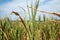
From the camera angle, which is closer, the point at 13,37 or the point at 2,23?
the point at 13,37

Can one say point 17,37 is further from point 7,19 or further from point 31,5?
point 31,5

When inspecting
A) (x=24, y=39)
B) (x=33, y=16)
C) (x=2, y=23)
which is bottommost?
(x=24, y=39)

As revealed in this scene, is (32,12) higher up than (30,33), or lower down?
higher up

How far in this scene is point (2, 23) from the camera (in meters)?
2.40

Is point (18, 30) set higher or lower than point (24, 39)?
higher

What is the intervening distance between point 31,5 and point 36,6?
51 millimetres

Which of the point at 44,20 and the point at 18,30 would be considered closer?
the point at 18,30

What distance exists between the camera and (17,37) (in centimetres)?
186

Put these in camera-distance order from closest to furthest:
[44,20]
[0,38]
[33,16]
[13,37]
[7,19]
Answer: [33,16], [13,37], [0,38], [44,20], [7,19]

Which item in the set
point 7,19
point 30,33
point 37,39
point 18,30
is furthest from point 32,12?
point 7,19

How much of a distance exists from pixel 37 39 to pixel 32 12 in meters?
0.29

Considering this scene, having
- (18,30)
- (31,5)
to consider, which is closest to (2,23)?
(18,30)

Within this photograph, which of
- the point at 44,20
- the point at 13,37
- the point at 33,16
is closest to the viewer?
the point at 33,16

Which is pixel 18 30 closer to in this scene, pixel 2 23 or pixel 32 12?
pixel 2 23
